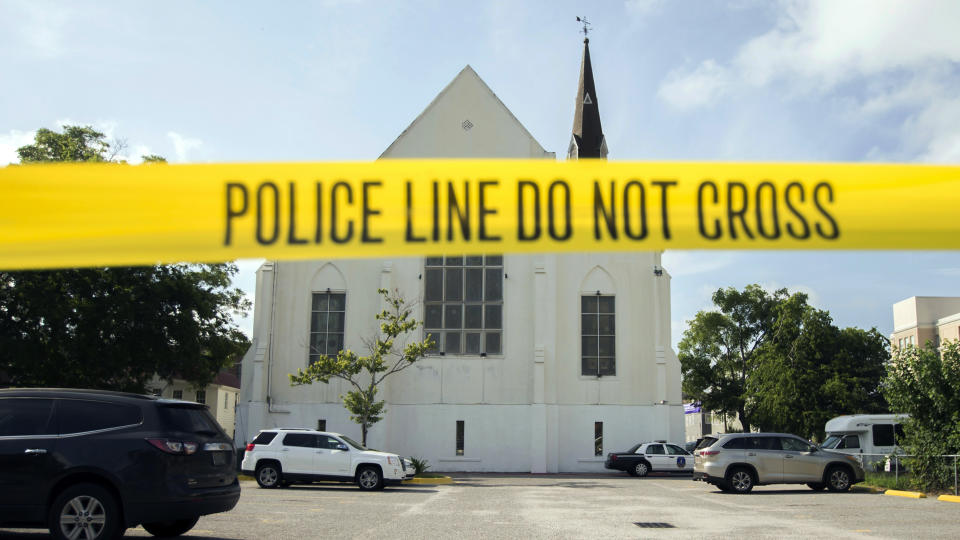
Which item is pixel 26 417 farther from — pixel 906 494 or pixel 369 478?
pixel 906 494

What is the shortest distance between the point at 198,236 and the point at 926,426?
69.5 ft

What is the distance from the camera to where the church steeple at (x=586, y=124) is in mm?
48031

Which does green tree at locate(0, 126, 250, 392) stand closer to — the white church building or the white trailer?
the white church building

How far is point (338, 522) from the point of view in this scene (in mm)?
12516

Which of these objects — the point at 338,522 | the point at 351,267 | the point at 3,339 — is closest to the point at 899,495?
the point at 338,522

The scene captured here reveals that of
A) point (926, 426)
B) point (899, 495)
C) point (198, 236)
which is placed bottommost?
point (899, 495)

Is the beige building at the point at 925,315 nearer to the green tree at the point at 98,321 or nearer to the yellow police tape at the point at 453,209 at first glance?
the green tree at the point at 98,321

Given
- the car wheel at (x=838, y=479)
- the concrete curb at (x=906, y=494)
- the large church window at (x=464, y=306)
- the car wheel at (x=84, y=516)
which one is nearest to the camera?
the car wheel at (x=84, y=516)

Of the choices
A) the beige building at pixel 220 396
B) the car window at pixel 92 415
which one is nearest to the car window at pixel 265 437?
the car window at pixel 92 415

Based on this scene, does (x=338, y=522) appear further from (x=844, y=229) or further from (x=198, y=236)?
(x=844, y=229)

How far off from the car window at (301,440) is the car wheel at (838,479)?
13648mm

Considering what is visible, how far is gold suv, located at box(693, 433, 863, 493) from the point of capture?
21.4 metres

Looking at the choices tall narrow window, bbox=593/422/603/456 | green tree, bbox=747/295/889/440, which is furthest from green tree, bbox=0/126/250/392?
green tree, bbox=747/295/889/440

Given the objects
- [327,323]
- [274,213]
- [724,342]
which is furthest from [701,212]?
[724,342]
